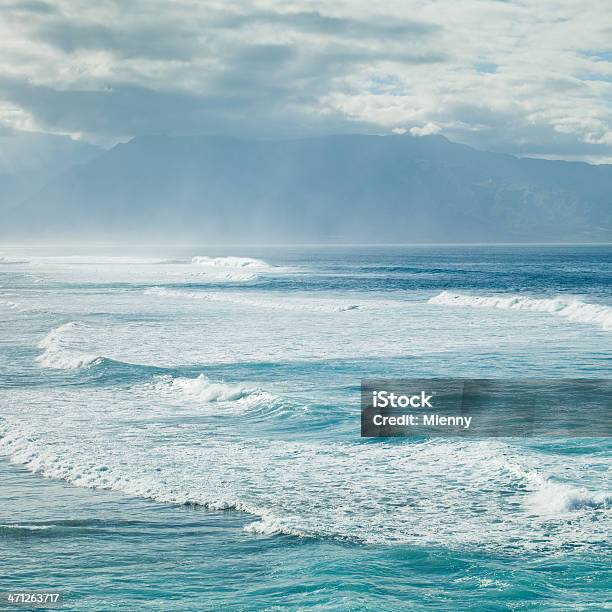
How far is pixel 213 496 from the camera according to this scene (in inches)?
529

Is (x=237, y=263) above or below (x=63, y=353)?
above

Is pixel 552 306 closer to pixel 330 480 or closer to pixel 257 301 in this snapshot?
pixel 257 301

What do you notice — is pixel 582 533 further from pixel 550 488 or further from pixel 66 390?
pixel 66 390

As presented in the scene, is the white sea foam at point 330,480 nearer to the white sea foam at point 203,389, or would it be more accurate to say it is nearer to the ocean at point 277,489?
the ocean at point 277,489

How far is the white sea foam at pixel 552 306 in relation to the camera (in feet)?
149

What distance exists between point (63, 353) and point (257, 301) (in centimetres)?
3080

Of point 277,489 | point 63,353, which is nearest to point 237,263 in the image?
point 63,353

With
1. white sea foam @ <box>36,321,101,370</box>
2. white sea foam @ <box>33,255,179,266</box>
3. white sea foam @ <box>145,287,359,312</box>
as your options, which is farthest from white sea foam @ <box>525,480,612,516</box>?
white sea foam @ <box>33,255,179,266</box>

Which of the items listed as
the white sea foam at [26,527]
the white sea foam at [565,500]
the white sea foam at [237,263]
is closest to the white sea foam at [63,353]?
the white sea foam at [26,527]

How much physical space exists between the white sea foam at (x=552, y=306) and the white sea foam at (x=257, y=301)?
9070 mm

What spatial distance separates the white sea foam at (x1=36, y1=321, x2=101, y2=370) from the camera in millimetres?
27859

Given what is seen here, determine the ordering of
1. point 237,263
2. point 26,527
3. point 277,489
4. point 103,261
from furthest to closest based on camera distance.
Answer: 1. point 103,261
2. point 237,263
3. point 277,489
4. point 26,527

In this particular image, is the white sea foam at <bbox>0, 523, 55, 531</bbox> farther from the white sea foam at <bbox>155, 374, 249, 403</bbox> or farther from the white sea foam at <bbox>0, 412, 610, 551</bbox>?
the white sea foam at <bbox>155, 374, 249, 403</bbox>

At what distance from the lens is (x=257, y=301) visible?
59750 millimetres
